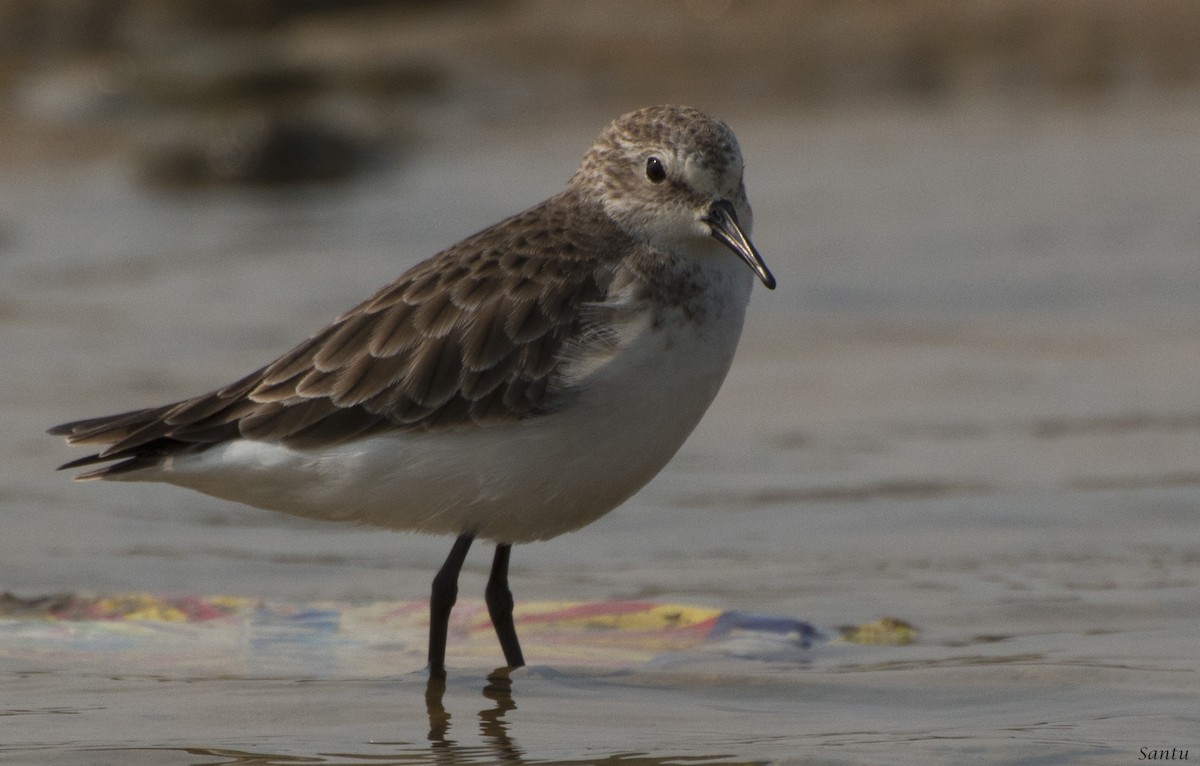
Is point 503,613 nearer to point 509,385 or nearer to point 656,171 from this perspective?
point 509,385

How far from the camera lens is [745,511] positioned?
811 centimetres

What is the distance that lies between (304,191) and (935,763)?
42.0ft

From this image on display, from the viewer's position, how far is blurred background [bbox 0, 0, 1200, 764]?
20.3ft

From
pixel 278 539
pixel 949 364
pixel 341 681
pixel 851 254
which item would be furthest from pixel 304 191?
pixel 341 681

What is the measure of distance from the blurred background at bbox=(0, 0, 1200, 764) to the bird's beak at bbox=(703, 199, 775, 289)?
3.99 ft

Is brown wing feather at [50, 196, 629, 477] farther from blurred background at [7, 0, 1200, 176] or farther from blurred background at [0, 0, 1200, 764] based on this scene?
blurred background at [7, 0, 1200, 176]

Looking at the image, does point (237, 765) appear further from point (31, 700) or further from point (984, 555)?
point (984, 555)

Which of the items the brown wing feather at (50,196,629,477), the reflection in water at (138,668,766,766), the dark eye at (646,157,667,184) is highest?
the dark eye at (646,157,667,184)

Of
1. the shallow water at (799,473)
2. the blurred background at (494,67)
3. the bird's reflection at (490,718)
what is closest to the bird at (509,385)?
the bird's reflection at (490,718)

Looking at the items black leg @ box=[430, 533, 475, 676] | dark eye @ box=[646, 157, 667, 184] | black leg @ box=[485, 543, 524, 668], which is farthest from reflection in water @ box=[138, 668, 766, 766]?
dark eye @ box=[646, 157, 667, 184]

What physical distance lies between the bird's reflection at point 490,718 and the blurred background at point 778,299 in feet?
0.27

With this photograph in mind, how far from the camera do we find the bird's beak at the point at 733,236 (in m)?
5.66

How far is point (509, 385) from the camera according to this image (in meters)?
5.64

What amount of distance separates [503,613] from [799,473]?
2.88 metres
